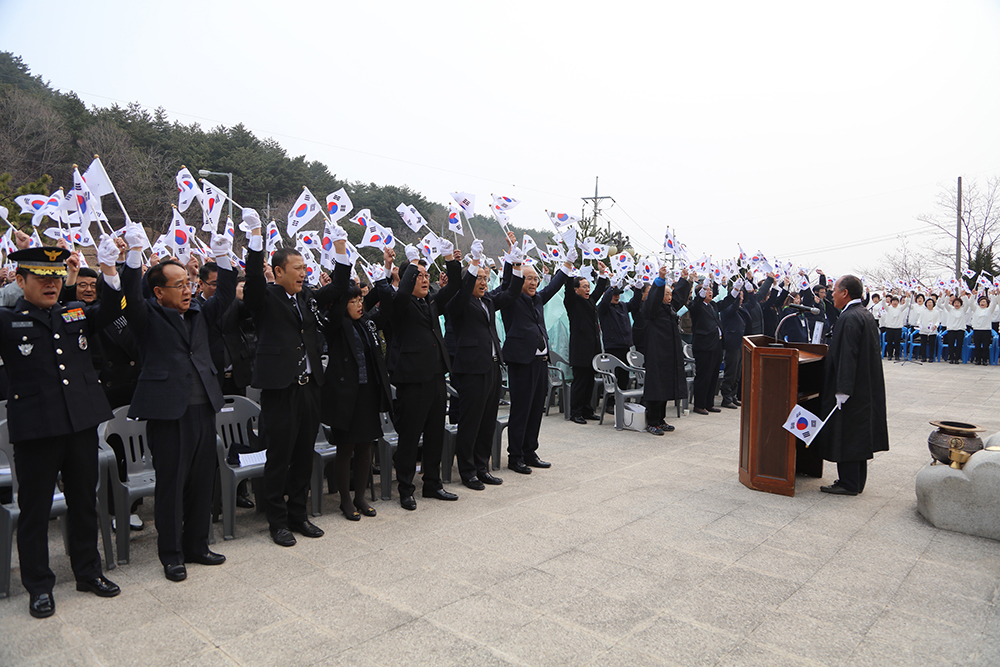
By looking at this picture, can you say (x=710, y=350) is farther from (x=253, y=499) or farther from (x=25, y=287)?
(x=25, y=287)

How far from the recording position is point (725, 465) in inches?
265

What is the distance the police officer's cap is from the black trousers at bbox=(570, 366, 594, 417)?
6665 millimetres

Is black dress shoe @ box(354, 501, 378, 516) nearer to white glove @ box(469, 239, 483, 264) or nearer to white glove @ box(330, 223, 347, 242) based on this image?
white glove @ box(330, 223, 347, 242)

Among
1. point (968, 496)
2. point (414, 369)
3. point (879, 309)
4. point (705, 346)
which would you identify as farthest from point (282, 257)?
point (879, 309)

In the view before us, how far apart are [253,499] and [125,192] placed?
2929cm

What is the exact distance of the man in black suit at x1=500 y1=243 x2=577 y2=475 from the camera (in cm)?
643

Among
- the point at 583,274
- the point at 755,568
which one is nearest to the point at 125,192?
the point at 583,274

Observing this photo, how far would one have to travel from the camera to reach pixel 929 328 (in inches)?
763

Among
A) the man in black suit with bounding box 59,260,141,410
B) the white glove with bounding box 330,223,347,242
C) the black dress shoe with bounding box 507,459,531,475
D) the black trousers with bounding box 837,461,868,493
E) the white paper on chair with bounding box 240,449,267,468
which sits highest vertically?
the white glove with bounding box 330,223,347,242

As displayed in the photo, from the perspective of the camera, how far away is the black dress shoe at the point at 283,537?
14.1ft

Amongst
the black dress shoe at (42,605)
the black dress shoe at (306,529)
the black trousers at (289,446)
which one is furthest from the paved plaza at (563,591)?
the black trousers at (289,446)

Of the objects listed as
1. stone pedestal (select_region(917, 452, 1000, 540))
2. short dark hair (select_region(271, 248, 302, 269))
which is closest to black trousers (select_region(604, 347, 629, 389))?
stone pedestal (select_region(917, 452, 1000, 540))

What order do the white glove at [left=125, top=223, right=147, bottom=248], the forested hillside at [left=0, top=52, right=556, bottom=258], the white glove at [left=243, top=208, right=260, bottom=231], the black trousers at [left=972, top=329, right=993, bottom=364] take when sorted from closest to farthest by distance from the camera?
the white glove at [left=125, top=223, right=147, bottom=248] → the white glove at [left=243, top=208, right=260, bottom=231] → the black trousers at [left=972, top=329, right=993, bottom=364] → the forested hillside at [left=0, top=52, right=556, bottom=258]

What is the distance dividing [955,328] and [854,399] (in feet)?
55.2
